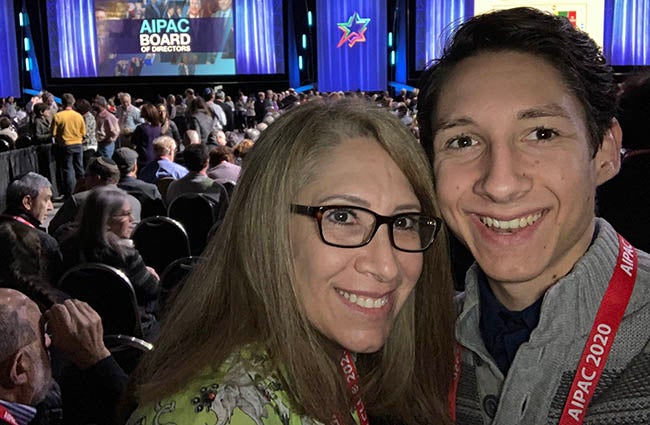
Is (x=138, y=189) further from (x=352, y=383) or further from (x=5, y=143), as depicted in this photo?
(x=5, y=143)

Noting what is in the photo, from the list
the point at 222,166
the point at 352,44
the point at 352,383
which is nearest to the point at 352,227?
the point at 352,383

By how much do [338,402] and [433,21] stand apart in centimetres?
2077

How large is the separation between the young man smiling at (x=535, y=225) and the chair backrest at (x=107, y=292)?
2.05 m

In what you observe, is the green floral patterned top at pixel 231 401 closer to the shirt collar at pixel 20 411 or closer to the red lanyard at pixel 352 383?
the red lanyard at pixel 352 383

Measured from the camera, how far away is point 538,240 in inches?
54.6

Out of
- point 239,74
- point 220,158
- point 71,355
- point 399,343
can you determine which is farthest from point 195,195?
point 239,74

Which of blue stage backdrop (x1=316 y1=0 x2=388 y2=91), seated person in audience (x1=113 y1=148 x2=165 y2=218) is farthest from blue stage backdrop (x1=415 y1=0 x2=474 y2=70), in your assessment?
seated person in audience (x1=113 y1=148 x2=165 y2=218)

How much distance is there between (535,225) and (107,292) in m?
2.38

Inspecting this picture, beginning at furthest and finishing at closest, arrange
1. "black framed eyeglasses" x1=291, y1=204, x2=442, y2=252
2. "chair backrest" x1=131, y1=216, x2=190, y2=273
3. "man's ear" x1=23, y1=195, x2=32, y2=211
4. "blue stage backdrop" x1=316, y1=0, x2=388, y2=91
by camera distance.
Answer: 1. "blue stage backdrop" x1=316, y1=0, x2=388, y2=91
2. "man's ear" x1=23, y1=195, x2=32, y2=211
3. "chair backrest" x1=131, y1=216, x2=190, y2=273
4. "black framed eyeglasses" x1=291, y1=204, x2=442, y2=252

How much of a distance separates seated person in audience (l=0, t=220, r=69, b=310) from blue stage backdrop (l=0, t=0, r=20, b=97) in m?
21.0

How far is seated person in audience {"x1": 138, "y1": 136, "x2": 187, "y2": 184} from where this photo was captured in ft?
22.3

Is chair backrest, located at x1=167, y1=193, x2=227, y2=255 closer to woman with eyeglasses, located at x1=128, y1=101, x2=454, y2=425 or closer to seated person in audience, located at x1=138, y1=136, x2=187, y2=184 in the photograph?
seated person in audience, located at x1=138, y1=136, x2=187, y2=184

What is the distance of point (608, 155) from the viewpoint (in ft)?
4.83

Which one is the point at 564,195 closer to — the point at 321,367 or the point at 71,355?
the point at 321,367
